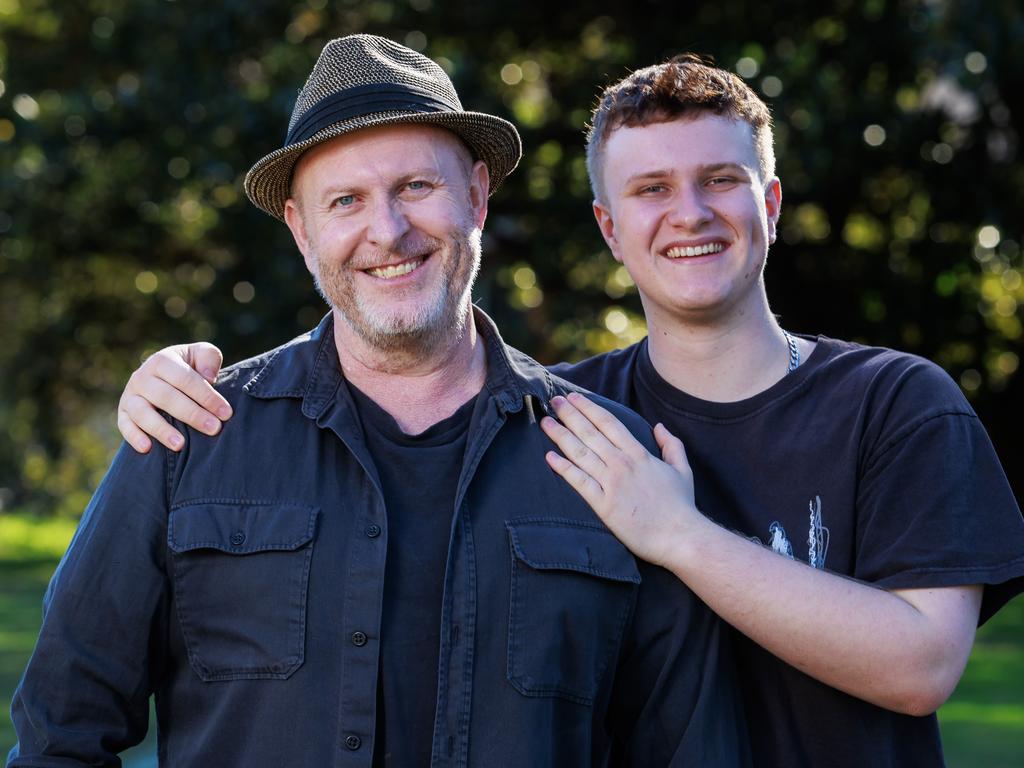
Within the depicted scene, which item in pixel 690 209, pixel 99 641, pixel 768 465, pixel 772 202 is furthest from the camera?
pixel 772 202

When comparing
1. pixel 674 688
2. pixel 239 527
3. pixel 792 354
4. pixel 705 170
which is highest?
pixel 705 170

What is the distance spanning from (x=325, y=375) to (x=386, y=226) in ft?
1.23

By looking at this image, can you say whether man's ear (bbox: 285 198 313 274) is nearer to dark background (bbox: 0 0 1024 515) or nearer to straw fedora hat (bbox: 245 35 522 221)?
straw fedora hat (bbox: 245 35 522 221)

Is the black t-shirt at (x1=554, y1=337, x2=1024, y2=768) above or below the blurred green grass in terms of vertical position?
above

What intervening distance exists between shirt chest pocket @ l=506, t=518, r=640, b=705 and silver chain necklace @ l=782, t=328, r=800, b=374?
723 mm

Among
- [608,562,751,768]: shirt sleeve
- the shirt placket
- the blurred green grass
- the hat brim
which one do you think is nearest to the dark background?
the blurred green grass

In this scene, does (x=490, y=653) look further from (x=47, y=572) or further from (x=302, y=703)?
(x=47, y=572)

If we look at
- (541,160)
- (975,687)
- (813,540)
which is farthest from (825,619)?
(541,160)

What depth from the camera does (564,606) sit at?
2953 mm

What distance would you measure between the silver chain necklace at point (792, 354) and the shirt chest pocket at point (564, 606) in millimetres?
723

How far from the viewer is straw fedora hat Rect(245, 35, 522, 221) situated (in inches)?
121

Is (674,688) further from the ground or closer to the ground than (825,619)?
closer to the ground

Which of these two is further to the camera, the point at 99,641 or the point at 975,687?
the point at 975,687

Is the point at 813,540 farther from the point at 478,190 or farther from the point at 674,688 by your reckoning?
the point at 478,190
